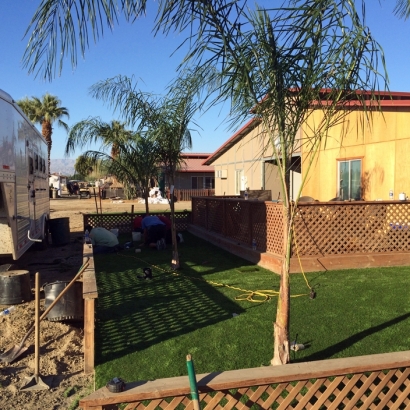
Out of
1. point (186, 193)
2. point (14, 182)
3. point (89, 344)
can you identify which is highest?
point (14, 182)

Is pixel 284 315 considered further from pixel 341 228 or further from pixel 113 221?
pixel 113 221

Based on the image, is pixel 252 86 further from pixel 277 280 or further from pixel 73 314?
pixel 277 280

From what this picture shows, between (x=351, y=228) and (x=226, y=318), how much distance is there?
4403 mm

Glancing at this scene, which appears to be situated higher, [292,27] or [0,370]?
[292,27]

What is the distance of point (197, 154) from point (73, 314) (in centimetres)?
3774

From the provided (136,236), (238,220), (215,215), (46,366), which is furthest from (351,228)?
(46,366)

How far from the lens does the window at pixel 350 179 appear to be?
43.8 feet

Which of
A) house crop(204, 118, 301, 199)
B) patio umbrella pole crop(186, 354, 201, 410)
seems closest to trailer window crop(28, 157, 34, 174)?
patio umbrella pole crop(186, 354, 201, 410)

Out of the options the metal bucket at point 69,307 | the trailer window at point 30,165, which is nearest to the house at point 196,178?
the trailer window at point 30,165

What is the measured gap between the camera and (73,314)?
5.74 m

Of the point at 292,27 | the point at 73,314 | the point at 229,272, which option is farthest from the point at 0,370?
the point at 229,272

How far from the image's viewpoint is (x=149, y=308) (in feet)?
22.0

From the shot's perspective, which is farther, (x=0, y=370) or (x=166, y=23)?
(x=0, y=370)

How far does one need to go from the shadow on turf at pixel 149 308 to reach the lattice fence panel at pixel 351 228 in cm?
193
